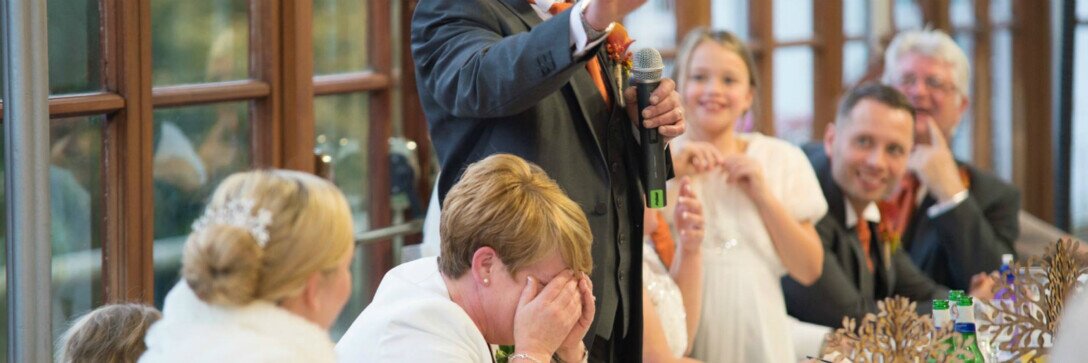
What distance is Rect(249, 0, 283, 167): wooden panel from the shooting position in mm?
3029

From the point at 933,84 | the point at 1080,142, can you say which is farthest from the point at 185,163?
the point at 1080,142

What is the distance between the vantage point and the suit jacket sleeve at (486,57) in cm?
203

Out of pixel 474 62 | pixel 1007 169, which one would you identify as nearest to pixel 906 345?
pixel 474 62

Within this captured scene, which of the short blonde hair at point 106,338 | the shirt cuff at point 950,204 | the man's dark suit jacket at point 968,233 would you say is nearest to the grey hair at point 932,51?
the man's dark suit jacket at point 968,233

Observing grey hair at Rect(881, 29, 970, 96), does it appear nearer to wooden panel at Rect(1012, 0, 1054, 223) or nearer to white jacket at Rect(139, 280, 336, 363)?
wooden panel at Rect(1012, 0, 1054, 223)

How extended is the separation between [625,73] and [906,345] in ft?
2.16

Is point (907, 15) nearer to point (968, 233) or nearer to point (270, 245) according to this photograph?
point (968, 233)

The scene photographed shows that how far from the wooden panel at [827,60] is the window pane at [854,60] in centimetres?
11

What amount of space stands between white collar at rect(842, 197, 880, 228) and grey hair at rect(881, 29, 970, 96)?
2.85 ft

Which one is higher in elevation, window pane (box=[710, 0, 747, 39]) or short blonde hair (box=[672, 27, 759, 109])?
A: window pane (box=[710, 0, 747, 39])

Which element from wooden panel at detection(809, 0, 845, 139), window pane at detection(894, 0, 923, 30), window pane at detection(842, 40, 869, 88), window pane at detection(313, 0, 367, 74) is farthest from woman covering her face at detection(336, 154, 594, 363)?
window pane at detection(894, 0, 923, 30)

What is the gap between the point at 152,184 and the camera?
2666 millimetres

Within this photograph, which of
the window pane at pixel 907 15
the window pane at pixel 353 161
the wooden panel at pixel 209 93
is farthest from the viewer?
the window pane at pixel 907 15

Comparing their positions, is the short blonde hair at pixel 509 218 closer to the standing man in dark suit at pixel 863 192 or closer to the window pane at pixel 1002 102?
the standing man in dark suit at pixel 863 192
